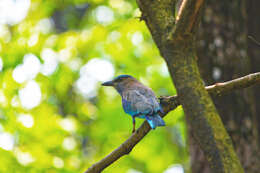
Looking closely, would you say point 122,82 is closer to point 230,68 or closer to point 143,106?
point 143,106

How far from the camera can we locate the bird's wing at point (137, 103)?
433cm

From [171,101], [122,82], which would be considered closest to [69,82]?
[122,82]

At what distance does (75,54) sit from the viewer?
749 centimetres

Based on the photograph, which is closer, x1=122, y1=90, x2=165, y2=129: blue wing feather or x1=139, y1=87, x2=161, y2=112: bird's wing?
x1=122, y1=90, x2=165, y2=129: blue wing feather

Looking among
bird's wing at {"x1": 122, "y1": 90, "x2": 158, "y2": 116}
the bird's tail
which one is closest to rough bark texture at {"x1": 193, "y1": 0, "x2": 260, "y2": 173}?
bird's wing at {"x1": 122, "y1": 90, "x2": 158, "y2": 116}

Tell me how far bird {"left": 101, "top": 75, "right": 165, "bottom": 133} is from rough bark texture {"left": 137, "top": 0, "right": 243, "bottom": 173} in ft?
3.89

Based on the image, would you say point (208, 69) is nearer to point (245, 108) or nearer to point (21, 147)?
point (245, 108)

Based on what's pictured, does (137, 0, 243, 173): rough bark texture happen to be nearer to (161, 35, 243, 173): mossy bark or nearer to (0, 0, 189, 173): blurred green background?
(161, 35, 243, 173): mossy bark

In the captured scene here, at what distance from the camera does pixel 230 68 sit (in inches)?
211

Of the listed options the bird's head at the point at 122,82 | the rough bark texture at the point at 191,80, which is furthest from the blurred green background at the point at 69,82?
the rough bark texture at the point at 191,80

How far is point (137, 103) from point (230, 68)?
4.81ft

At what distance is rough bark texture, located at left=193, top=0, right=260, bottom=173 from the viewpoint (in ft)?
16.8

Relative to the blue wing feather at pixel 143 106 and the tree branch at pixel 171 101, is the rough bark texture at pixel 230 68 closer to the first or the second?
the blue wing feather at pixel 143 106

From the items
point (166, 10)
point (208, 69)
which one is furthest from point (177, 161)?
point (166, 10)
